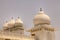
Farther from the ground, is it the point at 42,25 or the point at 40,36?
the point at 42,25

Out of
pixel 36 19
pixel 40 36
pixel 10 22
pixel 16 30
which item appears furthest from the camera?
pixel 10 22

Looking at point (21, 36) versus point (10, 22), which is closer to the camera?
point (21, 36)

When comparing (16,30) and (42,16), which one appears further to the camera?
(16,30)

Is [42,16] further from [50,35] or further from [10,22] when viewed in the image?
[10,22]

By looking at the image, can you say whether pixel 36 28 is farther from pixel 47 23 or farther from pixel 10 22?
pixel 10 22

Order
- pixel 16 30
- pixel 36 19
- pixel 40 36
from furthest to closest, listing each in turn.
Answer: pixel 16 30
pixel 36 19
pixel 40 36

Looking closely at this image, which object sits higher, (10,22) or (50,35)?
(10,22)

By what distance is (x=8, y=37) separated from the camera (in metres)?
17.5

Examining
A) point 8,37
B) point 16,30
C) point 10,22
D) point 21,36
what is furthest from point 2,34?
point 10,22

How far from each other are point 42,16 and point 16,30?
558 centimetres

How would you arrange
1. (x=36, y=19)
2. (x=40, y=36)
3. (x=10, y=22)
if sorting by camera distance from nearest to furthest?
(x=40, y=36)
(x=36, y=19)
(x=10, y=22)

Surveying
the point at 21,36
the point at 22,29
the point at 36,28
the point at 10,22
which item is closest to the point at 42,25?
the point at 36,28

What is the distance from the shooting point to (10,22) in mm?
23844

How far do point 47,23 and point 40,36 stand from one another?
2.00 meters
